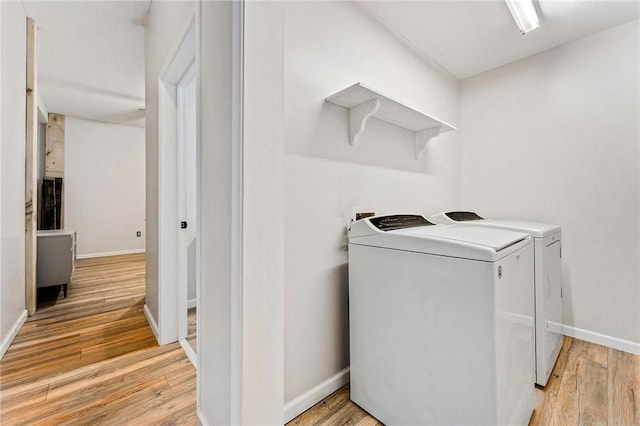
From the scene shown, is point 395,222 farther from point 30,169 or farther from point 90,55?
point 90,55

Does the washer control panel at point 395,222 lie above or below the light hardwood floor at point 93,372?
above

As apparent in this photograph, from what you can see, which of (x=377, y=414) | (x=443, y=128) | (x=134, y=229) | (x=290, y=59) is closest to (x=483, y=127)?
(x=443, y=128)

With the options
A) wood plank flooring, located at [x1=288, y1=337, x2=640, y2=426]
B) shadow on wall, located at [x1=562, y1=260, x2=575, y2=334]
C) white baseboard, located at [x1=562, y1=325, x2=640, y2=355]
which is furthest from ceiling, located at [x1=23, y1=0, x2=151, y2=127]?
white baseboard, located at [x1=562, y1=325, x2=640, y2=355]

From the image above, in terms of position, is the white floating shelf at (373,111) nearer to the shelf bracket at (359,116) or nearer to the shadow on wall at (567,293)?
the shelf bracket at (359,116)

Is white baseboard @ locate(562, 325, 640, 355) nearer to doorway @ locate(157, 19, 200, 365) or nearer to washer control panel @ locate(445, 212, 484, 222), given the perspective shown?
washer control panel @ locate(445, 212, 484, 222)

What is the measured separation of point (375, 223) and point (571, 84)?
2025mm

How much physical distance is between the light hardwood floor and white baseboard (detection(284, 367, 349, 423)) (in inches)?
17.7

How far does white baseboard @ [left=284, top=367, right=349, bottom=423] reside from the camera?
1324 mm

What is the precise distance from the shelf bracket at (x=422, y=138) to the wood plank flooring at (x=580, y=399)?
1635 mm

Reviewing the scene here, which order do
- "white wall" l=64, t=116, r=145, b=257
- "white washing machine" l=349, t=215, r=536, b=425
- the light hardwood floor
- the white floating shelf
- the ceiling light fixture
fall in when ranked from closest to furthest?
"white washing machine" l=349, t=215, r=536, b=425, the light hardwood floor, the white floating shelf, the ceiling light fixture, "white wall" l=64, t=116, r=145, b=257

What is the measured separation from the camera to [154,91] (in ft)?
7.10

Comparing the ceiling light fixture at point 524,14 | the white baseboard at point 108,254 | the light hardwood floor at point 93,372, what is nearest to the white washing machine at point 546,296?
the ceiling light fixture at point 524,14

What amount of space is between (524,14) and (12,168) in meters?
3.63

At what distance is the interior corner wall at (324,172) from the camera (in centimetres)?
135
